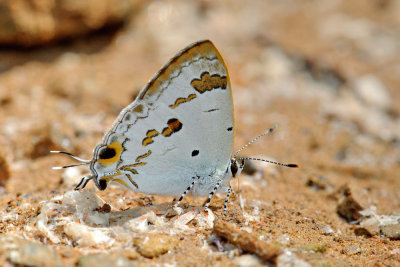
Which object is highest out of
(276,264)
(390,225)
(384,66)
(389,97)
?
(384,66)

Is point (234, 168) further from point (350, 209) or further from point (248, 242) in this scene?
point (350, 209)

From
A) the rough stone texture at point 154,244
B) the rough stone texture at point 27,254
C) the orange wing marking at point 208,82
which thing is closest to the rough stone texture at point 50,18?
the orange wing marking at point 208,82

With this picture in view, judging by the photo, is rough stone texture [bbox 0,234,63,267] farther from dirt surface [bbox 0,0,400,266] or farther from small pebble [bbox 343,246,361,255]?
small pebble [bbox 343,246,361,255]

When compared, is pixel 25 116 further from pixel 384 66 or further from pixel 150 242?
pixel 384 66

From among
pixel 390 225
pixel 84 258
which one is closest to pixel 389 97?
pixel 390 225

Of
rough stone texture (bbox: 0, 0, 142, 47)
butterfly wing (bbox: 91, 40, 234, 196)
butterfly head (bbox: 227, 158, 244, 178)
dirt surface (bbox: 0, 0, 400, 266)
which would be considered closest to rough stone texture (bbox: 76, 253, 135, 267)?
dirt surface (bbox: 0, 0, 400, 266)

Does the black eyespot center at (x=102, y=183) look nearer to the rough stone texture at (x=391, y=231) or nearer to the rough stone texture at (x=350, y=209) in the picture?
the rough stone texture at (x=350, y=209)

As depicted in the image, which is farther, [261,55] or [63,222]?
[261,55]

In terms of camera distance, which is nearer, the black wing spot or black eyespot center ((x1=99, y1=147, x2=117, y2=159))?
black eyespot center ((x1=99, y1=147, x2=117, y2=159))
